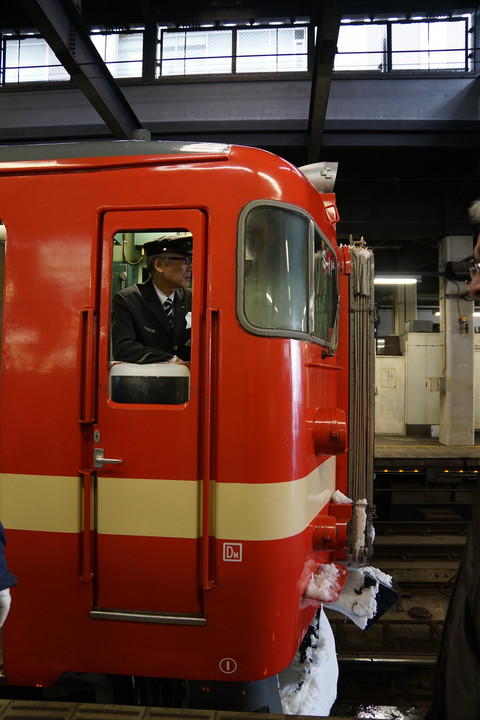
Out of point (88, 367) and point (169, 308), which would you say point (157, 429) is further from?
point (169, 308)

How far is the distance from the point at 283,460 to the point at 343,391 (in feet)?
4.61

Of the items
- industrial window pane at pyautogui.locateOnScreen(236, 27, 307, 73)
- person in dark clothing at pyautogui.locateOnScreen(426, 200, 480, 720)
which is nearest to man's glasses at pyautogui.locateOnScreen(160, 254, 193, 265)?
person in dark clothing at pyautogui.locateOnScreen(426, 200, 480, 720)

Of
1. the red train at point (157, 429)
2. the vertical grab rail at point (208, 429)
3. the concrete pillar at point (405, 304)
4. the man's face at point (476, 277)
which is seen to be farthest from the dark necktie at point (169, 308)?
the concrete pillar at point (405, 304)

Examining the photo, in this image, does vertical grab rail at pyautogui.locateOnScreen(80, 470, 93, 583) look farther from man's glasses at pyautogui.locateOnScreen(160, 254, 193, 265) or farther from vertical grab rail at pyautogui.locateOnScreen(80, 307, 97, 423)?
man's glasses at pyautogui.locateOnScreen(160, 254, 193, 265)

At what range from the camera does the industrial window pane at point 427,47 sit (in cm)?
922

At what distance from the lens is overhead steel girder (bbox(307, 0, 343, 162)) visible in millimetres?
5121

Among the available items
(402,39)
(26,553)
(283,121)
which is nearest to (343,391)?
(26,553)

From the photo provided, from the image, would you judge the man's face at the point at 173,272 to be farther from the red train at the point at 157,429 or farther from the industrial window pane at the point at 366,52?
the industrial window pane at the point at 366,52

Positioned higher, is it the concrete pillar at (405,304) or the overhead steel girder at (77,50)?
the overhead steel girder at (77,50)

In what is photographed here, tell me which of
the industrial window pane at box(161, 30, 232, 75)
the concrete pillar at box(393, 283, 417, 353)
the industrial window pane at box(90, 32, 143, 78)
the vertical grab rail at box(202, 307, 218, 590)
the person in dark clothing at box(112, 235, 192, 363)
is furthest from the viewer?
the concrete pillar at box(393, 283, 417, 353)

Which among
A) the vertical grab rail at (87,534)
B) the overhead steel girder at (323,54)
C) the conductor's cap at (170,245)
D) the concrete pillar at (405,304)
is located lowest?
the vertical grab rail at (87,534)

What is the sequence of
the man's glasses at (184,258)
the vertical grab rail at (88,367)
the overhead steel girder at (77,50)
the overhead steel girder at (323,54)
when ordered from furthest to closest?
the overhead steel girder at (77,50) < the overhead steel girder at (323,54) < the man's glasses at (184,258) < the vertical grab rail at (88,367)

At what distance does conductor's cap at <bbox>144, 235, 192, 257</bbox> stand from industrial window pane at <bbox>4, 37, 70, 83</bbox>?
8804 mm

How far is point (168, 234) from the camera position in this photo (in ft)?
8.48
